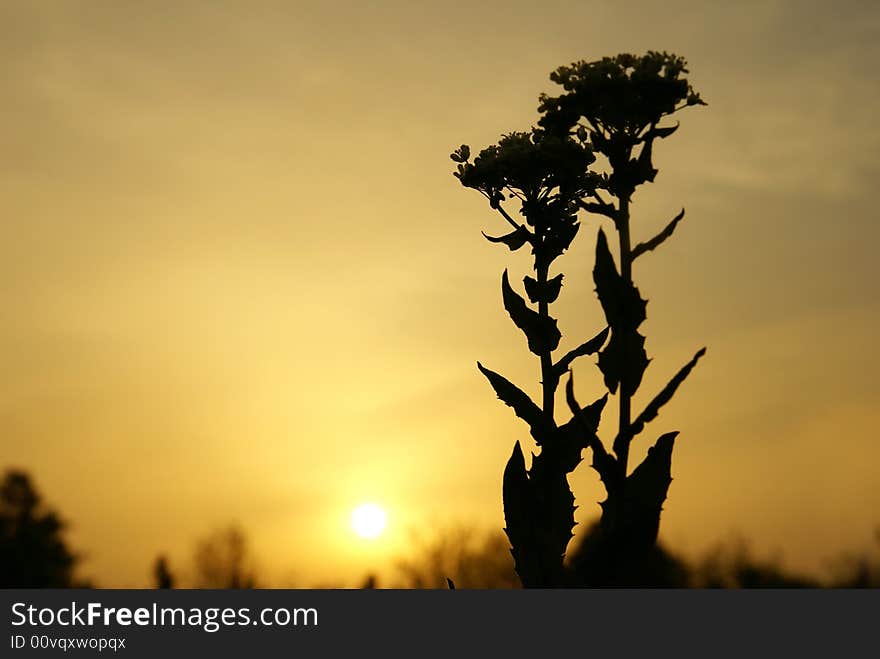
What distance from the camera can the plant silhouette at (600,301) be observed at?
6.93 metres

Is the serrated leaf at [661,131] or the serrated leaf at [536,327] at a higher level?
the serrated leaf at [661,131]

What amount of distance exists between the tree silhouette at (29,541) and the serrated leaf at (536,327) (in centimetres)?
5465

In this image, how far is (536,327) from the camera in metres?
7.93

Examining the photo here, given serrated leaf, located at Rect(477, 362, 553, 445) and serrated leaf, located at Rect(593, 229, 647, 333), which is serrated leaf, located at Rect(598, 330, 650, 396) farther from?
serrated leaf, located at Rect(477, 362, 553, 445)

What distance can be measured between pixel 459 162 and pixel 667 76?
195cm

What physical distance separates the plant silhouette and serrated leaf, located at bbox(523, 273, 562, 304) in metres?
0.01

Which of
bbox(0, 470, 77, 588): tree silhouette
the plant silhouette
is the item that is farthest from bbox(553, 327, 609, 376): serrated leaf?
bbox(0, 470, 77, 588): tree silhouette

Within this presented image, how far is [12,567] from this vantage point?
188 ft

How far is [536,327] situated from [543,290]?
0.33 meters

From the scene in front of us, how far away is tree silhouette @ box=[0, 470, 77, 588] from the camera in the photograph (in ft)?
189

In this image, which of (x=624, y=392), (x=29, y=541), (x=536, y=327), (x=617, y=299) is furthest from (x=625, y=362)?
(x=29, y=541)

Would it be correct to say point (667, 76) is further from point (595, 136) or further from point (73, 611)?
point (73, 611)

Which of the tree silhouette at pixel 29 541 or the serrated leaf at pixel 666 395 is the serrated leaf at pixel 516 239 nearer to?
the serrated leaf at pixel 666 395

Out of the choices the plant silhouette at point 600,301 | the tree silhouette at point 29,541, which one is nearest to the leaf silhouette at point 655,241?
the plant silhouette at point 600,301
